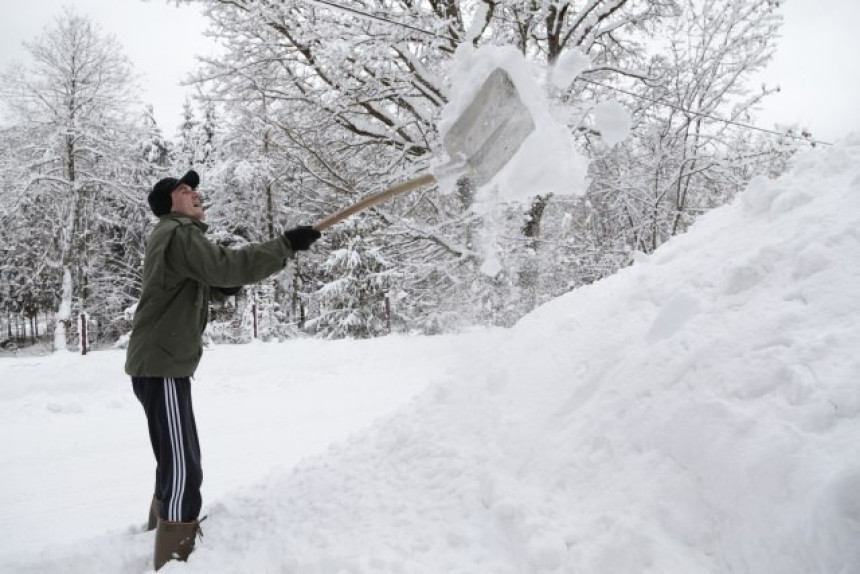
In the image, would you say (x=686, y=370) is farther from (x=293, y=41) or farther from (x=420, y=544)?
(x=293, y=41)

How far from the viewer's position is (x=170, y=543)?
234 cm

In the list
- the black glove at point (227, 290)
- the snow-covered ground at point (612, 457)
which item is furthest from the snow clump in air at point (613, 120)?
the black glove at point (227, 290)

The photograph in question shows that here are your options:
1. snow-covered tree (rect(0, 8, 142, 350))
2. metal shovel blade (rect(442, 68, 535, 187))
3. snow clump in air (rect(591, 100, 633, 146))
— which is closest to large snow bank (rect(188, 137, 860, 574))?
snow clump in air (rect(591, 100, 633, 146))

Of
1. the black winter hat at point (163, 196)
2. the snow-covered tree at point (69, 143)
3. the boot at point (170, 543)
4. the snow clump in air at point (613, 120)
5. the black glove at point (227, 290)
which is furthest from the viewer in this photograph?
the snow-covered tree at point (69, 143)

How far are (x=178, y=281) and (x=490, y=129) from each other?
68.1 inches

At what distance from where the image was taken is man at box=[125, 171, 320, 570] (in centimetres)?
238

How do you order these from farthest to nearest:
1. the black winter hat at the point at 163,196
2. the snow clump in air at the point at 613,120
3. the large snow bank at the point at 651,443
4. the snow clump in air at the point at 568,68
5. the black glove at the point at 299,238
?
the snow clump in air at the point at 568,68
the snow clump in air at the point at 613,120
the black winter hat at the point at 163,196
the black glove at the point at 299,238
the large snow bank at the point at 651,443

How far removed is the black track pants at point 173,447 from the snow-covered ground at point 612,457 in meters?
0.25

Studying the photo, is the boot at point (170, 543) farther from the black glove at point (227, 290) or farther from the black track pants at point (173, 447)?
the black glove at point (227, 290)

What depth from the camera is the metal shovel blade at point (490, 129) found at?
263cm

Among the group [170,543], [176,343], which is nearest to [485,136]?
[176,343]

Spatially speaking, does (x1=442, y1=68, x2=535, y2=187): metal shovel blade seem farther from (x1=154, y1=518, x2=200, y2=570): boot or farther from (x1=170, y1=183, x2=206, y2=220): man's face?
(x1=154, y1=518, x2=200, y2=570): boot

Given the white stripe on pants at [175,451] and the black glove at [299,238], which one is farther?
the black glove at [299,238]

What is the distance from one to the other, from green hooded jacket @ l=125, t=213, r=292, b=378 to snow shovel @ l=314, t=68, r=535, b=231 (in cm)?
39
